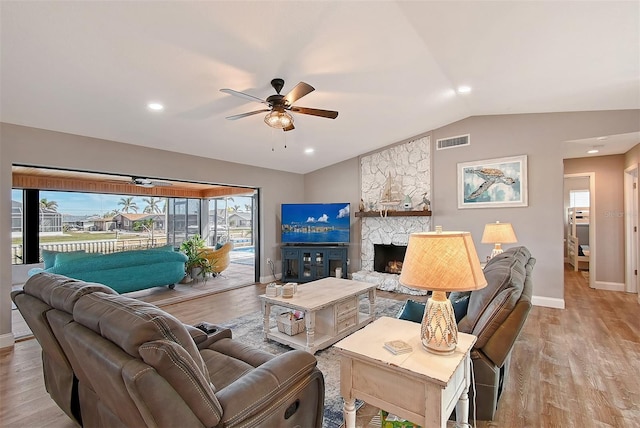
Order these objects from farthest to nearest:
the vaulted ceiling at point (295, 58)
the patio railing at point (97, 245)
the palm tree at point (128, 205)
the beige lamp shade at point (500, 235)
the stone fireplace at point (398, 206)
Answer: the palm tree at point (128, 205)
the patio railing at point (97, 245)
the stone fireplace at point (398, 206)
the beige lamp shade at point (500, 235)
the vaulted ceiling at point (295, 58)

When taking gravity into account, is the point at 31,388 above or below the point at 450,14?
below

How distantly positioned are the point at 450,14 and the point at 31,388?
4544 mm

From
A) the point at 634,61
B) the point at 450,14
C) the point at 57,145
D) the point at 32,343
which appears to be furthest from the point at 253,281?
the point at 634,61

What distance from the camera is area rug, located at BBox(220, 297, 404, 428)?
2.04 metres

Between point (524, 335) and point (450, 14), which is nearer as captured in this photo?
point (450, 14)

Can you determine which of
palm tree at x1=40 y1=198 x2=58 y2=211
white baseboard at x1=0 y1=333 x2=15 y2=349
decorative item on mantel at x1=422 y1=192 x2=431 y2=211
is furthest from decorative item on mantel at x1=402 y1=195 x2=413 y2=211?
A: palm tree at x1=40 y1=198 x2=58 y2=211

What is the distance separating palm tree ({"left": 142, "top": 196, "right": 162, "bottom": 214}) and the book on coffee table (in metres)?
8.57

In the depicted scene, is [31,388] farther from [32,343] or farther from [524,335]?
[524,335]

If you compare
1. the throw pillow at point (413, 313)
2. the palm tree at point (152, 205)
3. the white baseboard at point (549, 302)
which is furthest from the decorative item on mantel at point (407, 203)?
the palm tree at point (152, 205)

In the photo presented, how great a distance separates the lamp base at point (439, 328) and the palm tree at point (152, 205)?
8691 mm

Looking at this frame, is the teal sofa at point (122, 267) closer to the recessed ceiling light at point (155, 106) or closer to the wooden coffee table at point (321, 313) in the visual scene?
the recessed ceiling light at point (155, 106)

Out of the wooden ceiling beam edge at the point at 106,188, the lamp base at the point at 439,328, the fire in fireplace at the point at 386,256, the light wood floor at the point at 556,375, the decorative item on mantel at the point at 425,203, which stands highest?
the wooden ceiling beam edge at the point at 106,188

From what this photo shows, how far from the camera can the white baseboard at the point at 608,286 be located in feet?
17.0

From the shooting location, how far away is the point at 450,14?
237 cm
